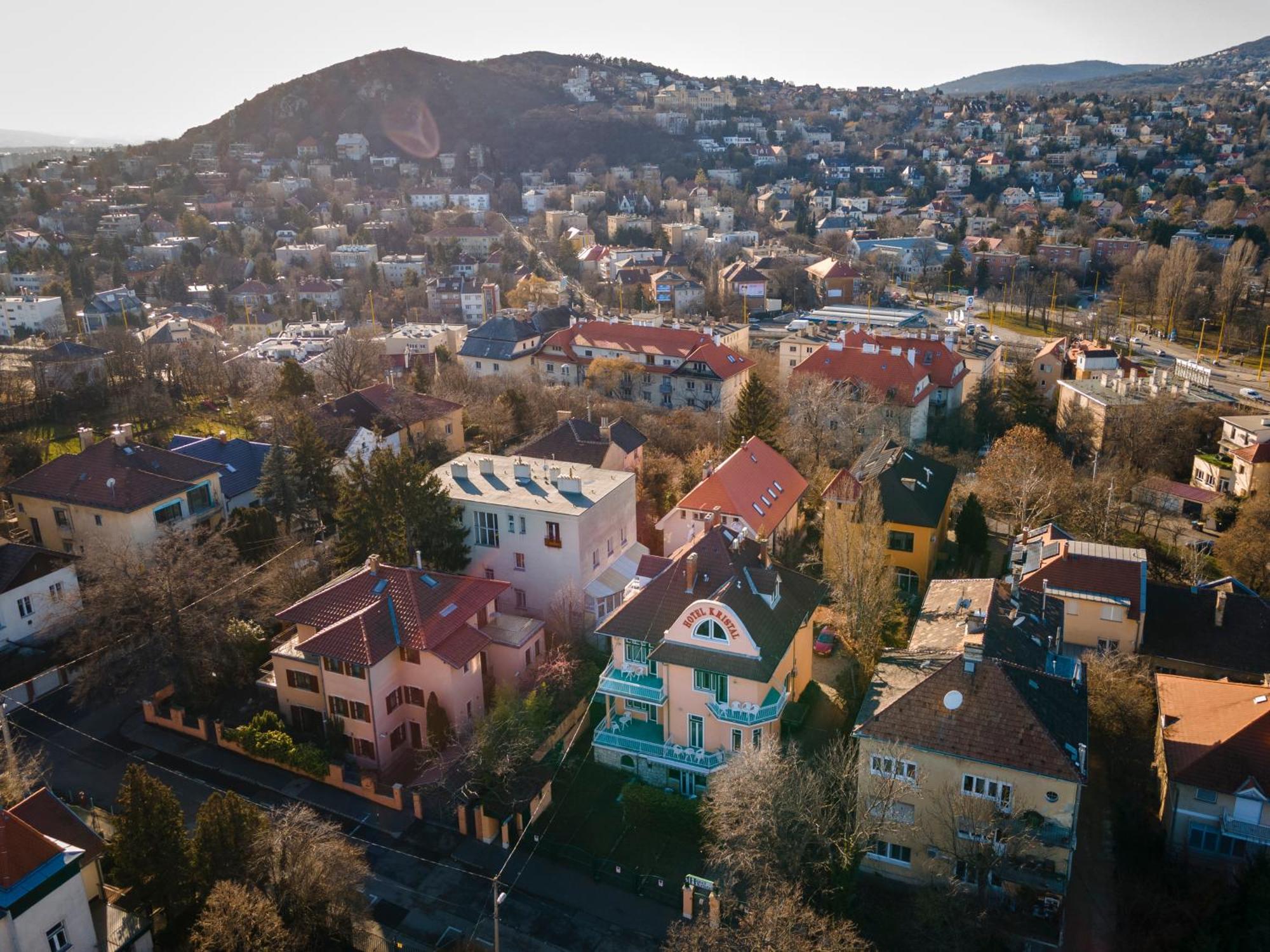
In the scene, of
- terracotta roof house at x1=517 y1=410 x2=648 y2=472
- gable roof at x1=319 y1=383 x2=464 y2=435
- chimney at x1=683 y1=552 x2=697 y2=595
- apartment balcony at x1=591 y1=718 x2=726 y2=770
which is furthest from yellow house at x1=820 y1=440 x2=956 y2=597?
gable roof at x1=319 y1=383 x2=464 y2=435

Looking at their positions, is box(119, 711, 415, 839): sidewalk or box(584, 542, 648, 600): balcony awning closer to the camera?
box(119, 711, 415, 839): sidewalk

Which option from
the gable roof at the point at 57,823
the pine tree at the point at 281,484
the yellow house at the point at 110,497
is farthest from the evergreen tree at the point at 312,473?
the gable roof at the point at 57,823

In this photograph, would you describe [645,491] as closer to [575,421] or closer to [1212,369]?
[575,421]

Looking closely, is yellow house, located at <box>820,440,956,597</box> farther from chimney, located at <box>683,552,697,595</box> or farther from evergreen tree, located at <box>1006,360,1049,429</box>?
evergreen tree, located at <box>1006,360,1049,429</box>

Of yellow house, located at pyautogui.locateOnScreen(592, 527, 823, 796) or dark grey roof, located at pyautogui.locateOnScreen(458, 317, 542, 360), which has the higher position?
dark grey roof, located at pyautogui.locateOnScreen(458, 317, 542, 360)

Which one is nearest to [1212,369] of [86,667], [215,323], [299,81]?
[86,667]

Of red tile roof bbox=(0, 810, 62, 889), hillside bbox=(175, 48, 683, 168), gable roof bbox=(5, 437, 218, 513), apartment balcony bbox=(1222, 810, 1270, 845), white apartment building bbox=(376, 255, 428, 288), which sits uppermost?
hillside bbox=(175, 48, 683, 168)

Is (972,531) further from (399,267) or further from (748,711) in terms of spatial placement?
(399,267)
